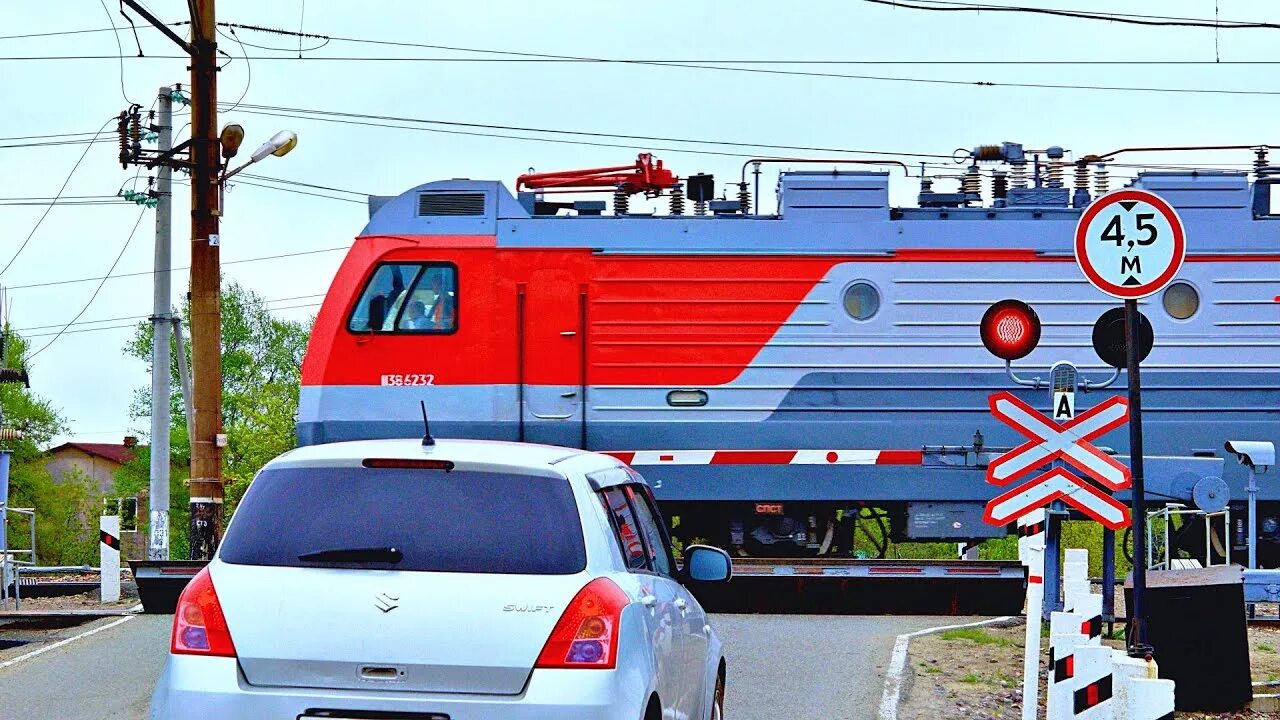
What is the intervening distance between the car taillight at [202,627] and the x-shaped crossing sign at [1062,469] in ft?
18.8

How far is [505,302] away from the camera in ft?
61.2

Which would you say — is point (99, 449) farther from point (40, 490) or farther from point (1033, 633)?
point (1033, 633)

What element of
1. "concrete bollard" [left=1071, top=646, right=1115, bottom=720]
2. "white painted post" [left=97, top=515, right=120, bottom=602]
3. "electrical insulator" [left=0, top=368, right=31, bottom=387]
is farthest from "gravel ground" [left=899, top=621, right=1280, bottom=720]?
"electrical insulator" [left=0, top=368, right=31, bottom=387]

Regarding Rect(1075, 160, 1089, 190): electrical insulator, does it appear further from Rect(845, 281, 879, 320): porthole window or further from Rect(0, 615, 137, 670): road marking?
Rect(0, 615, 137, 670): road marking

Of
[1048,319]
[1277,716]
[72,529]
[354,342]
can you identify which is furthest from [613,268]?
[72,529]

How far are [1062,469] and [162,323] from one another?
16.9 m

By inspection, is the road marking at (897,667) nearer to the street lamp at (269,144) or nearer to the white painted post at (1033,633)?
the white painted post at (1033,633)

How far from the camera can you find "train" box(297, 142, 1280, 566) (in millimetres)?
18656

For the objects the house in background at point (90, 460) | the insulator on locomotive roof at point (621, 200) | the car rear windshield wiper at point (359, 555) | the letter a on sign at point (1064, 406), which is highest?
the insulator on locomotive roof at point (621, 200)

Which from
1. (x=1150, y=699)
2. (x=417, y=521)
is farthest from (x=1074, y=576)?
(x=417, y=521)

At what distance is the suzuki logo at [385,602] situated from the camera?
5.97 metres

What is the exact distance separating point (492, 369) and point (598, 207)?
2264 mm

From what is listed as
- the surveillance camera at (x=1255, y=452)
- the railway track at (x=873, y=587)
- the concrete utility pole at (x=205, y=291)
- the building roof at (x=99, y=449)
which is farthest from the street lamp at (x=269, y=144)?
the building roof at (x=99, y=449)

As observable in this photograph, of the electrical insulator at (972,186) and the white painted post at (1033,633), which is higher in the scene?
the electrical insulator at (972,186)
